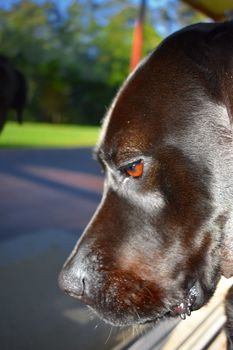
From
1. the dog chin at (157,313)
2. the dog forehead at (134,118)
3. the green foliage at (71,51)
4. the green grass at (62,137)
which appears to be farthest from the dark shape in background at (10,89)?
the green grass at (62,137)

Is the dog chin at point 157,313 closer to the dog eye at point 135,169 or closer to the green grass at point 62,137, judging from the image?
the dog eye at point 135,169

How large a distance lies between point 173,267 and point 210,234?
13cm

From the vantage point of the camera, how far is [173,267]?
1127 millimetres

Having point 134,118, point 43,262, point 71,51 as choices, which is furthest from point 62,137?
point 134,118

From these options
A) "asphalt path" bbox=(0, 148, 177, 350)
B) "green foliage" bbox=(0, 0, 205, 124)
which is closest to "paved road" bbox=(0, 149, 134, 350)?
"asphalt path" bbox=(0, 148, 177, 350)

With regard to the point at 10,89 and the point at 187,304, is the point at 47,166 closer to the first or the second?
the point at 10,89

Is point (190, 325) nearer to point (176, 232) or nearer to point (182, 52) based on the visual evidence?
point (176, 232)

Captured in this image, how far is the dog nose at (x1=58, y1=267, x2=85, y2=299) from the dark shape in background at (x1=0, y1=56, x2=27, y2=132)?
1570 mm

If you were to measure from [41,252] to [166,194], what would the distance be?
4.52 feet

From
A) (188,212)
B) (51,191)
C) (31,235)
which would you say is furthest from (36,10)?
(188,212)

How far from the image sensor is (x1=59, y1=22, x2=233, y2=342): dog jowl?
1101 millimetres

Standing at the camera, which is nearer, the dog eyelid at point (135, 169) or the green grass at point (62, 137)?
the dog eyelid at point (135, 169)

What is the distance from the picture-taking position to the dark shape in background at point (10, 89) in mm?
2432

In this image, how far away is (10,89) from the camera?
2508mm
